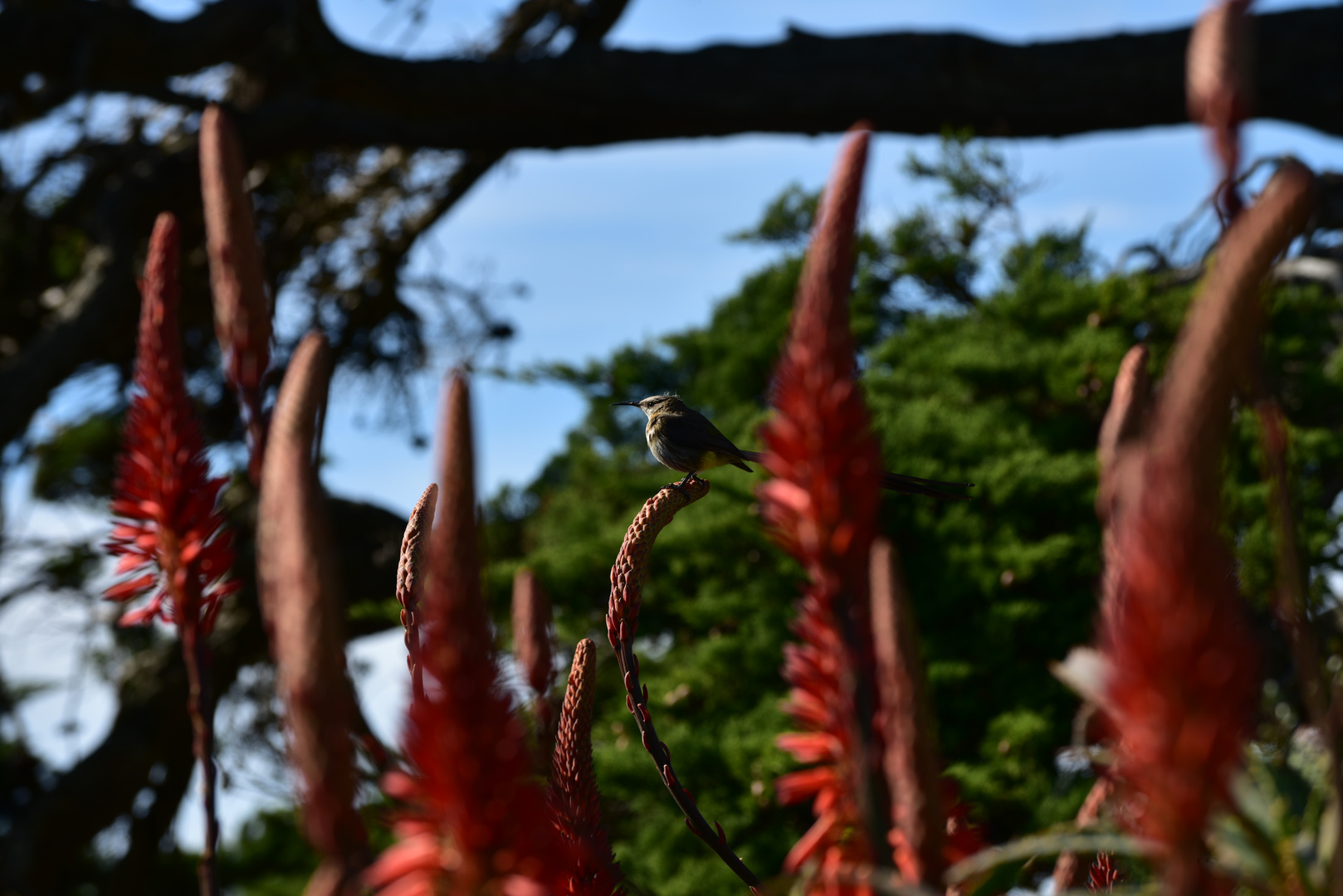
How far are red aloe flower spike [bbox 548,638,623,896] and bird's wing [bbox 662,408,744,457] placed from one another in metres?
2.20

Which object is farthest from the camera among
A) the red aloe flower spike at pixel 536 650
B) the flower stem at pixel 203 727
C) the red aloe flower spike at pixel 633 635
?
the red aloe flower spike at pixel 536 650

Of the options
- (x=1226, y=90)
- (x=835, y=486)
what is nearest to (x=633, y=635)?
(x=835, y=486)

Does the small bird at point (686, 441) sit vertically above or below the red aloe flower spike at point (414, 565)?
below

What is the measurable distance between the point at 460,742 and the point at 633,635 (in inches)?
30.0

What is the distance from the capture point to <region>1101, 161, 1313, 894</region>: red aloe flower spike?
1.53 ft

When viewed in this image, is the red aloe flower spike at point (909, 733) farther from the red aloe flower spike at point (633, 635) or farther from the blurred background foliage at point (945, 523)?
the blurred background foliage at point (945, 523)

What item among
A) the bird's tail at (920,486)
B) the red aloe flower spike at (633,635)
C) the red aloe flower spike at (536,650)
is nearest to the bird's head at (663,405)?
the bird's tail at (920,486)

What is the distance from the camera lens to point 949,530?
439cm

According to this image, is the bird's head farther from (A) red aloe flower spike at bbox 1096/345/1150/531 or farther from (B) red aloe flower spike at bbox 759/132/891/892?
(B) red aloe flower spike at bbox 759/132/891/892

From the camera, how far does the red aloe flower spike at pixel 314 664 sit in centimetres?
53

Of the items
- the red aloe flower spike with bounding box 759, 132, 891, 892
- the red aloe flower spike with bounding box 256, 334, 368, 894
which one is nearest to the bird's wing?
the red aloe flower spike with bounding box 759, 132, 891, 892

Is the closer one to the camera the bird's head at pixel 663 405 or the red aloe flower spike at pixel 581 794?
the red aloe flower spike at pixel 581 794

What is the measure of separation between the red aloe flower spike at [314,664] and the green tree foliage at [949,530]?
304 cm

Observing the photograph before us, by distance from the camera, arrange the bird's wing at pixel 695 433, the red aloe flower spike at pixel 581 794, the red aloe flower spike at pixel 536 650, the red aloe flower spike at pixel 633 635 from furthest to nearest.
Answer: the bird's wing at pixel 695 433 → the red aloe flower spike at pixel 536 650 → the red aloe flower spike at pixel 633 635 → the red aloe flower spike at pixel 581 794
